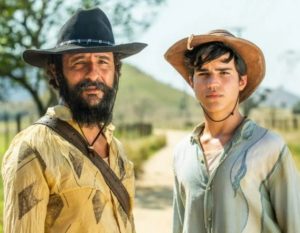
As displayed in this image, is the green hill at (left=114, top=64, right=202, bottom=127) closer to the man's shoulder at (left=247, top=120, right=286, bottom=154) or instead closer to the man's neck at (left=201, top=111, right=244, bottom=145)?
the man's neck at (left=201, top=111, right=244, bottom=145)

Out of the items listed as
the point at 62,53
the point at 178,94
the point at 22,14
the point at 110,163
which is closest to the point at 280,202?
the point at 110,163

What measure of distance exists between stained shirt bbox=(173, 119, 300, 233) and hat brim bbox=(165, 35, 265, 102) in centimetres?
→ 39

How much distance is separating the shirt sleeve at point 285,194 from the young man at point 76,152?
76 cm

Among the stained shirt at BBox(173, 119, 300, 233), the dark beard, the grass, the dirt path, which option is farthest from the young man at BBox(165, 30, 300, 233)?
the grass

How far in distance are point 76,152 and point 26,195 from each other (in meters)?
0.35

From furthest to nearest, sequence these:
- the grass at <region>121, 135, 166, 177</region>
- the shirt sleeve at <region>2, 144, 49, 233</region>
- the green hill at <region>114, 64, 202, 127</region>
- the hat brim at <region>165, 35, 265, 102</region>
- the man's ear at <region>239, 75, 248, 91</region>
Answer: the green hill at <region>114, 64, 202, 127</region> → the grass at <region>121, 135, 166, 177</region> → the man's ear at <region>239, 75, 248, 91</region> → the hat brim at <region>165, 35, 265, 102</region> → the shirt sleeve at <region>2, 144, 49, 233</region>

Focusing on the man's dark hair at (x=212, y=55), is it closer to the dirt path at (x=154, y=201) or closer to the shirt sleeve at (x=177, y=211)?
the shirt sleeve at (x=177, y=211)

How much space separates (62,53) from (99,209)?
2.66ft

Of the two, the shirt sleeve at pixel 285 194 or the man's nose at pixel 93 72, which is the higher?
the man's nose at pixel 93 72

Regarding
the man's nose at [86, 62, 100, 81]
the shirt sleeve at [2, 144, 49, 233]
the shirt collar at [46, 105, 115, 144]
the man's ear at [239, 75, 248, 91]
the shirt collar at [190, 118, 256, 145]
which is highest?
the man's nose at [86, 62, 100, 81]

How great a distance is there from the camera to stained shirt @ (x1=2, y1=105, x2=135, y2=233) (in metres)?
2.77

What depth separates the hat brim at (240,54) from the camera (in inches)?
136

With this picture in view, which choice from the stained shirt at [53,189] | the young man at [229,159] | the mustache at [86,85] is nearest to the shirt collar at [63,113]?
the stained shirt at [53,189]

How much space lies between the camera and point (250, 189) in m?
3.23
